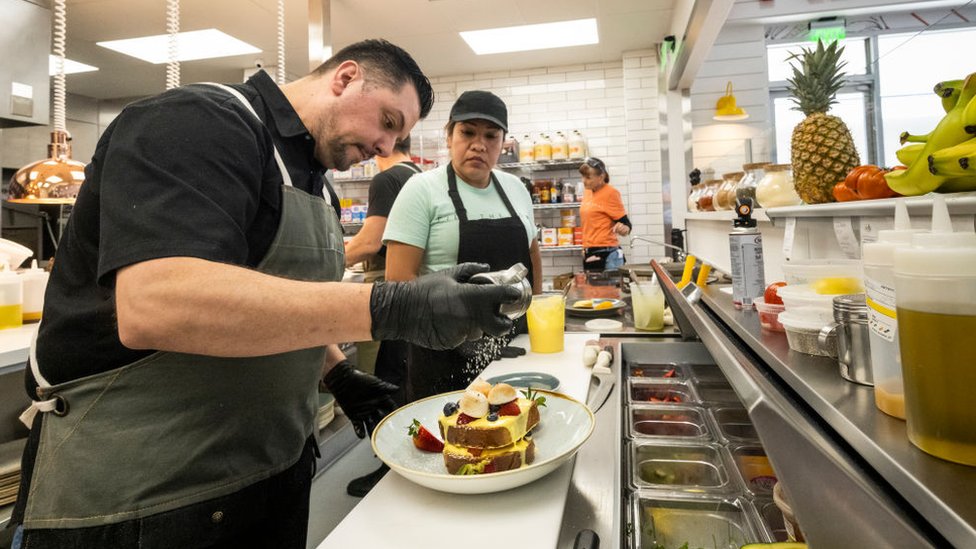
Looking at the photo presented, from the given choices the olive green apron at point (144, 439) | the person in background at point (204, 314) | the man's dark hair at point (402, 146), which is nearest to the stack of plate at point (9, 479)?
the person in background at point (204, 314)

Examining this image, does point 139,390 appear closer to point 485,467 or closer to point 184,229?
point 184,229

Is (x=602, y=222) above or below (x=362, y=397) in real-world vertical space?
above

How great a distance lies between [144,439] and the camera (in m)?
0.97

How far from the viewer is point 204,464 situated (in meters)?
1.02

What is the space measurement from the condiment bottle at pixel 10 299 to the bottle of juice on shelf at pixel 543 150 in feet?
15.1

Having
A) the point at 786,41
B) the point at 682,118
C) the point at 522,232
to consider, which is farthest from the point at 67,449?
the point at 786,41

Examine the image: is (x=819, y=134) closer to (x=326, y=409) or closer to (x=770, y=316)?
(x=770, y=316)

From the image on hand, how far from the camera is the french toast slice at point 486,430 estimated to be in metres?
0.90

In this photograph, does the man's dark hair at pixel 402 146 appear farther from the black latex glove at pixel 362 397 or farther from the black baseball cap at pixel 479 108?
the black latex glove at pixel 362 397

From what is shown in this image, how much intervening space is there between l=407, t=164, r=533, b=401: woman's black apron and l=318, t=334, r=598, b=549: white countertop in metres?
0.92

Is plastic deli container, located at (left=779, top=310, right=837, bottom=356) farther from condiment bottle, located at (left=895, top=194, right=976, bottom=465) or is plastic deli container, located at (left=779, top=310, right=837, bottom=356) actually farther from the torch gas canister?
the torch gas canister

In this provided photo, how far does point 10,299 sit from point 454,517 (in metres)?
2.46

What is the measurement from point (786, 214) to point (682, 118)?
444 cm

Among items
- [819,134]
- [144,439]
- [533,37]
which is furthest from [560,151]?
[144,439]
